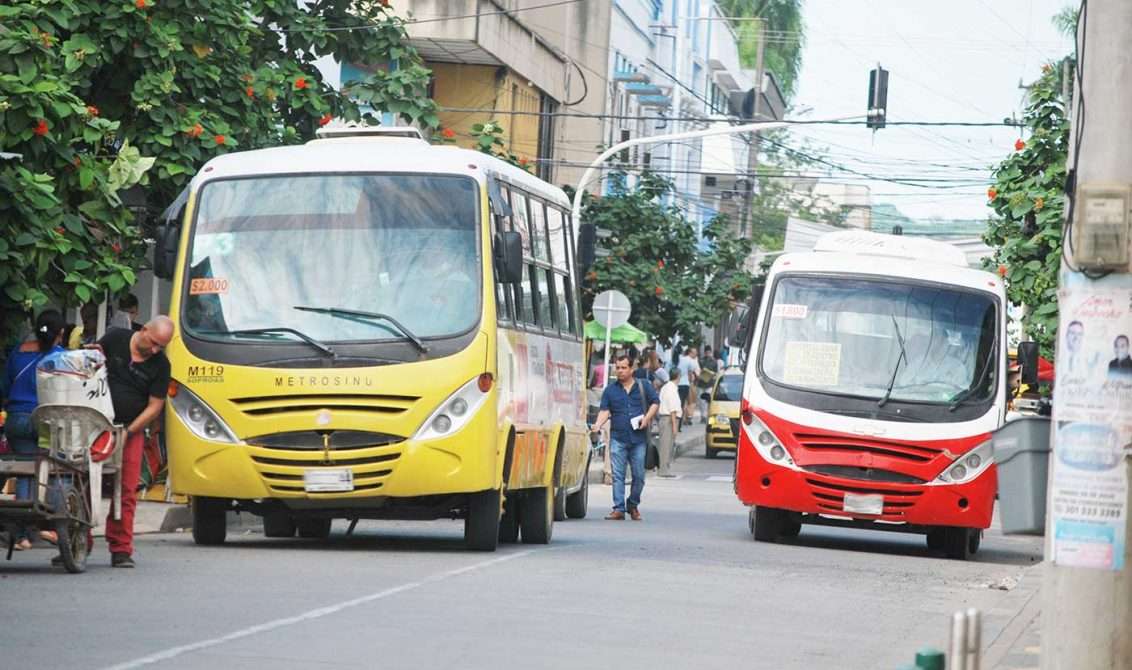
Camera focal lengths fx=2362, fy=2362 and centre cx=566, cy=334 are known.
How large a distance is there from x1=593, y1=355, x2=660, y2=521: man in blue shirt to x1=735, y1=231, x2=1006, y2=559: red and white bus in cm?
330

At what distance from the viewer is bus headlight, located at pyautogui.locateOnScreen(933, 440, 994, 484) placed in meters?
21.0

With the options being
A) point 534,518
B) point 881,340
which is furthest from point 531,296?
point 881,340

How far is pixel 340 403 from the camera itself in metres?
16.9

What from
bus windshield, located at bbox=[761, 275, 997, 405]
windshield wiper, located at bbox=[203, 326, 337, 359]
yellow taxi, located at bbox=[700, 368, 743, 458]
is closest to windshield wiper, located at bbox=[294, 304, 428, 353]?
windshield wiper, located at bbox=[203, 326, 337, 359]

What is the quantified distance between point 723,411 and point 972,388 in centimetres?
2515

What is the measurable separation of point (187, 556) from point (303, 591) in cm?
305

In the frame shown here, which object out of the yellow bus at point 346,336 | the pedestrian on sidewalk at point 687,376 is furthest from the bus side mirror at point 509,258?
the pedestrian on sidewalk at point 687,376

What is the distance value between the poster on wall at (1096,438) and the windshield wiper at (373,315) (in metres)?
8.56

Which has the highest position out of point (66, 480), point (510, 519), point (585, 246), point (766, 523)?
point (585, 246)

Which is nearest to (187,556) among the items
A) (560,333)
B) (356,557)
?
(356,557)

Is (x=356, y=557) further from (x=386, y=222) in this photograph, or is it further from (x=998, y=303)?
(x=998, y=303)

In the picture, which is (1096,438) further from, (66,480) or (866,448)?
(866,448)

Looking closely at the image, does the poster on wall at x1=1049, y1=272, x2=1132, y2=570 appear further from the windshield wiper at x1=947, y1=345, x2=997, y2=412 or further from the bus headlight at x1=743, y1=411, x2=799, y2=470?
the windshield wiper at x1=947, y1=345, x2=997, y2=412

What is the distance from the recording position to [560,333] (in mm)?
21609
